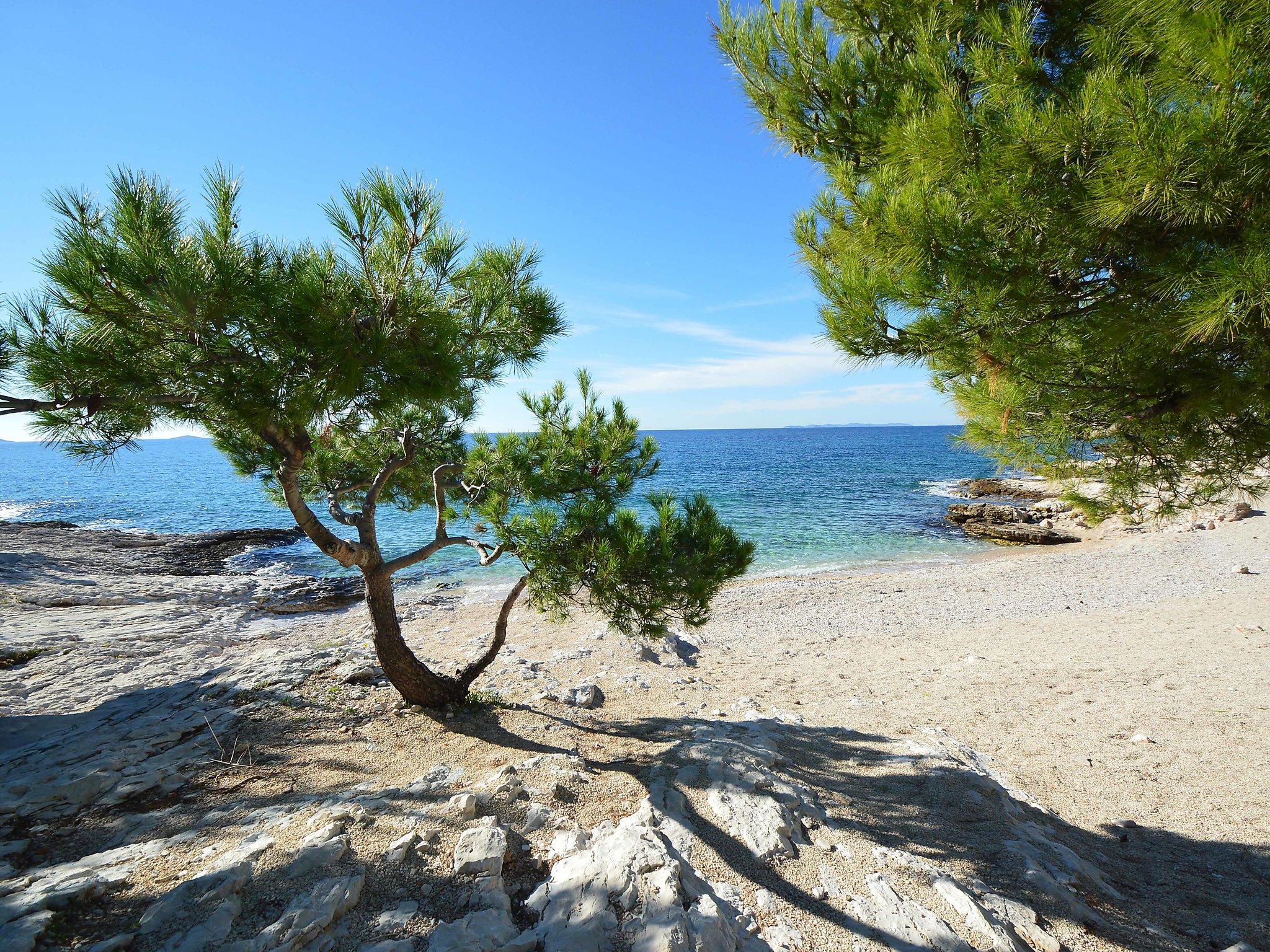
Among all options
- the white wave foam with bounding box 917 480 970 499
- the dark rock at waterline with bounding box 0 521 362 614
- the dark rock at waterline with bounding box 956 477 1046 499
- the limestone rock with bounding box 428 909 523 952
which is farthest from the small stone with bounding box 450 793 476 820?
the white wave foam with bounding box 917 480 970 499

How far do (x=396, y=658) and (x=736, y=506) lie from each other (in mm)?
24944

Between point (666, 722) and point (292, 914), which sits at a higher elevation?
point (292, 914)

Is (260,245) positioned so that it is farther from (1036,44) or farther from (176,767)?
(1036,44)

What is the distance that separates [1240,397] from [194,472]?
66.8m

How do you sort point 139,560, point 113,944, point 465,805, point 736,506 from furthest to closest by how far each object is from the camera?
point 736,506 → point 139,560 → point 465,805 → point 113,944

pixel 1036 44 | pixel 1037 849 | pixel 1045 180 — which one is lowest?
pixel 1037 849

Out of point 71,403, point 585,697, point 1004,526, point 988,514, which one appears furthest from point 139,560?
point 988,514

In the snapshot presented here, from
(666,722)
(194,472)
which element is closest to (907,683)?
(666,722)

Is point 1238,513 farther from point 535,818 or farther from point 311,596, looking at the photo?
point 311,596

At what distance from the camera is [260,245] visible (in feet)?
9.06

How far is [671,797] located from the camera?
130 inches

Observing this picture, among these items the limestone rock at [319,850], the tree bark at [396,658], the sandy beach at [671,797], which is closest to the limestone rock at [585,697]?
the sandy beach at [671,797]

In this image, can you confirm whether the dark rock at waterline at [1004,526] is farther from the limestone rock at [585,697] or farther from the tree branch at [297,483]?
the tree branch at [297,483]

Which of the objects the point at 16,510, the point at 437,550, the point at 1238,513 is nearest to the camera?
the point at 437,550
